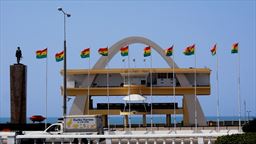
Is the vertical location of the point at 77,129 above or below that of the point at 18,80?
below

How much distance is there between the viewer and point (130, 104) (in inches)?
2992

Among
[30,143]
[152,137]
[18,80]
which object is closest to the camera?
[152,137]

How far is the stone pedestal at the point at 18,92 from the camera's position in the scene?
1634 inches

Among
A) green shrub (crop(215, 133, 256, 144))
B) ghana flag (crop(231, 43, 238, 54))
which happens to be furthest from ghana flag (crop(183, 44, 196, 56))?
green shrub (crop(215, 133, 256, 144))

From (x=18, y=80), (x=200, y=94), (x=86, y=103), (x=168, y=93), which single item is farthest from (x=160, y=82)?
(x=18, y=80)

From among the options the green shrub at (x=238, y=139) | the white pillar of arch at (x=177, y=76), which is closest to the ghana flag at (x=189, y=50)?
the white pillar of arch at (x=177, y=76)

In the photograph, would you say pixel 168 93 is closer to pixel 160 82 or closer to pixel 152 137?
pixel 160 82

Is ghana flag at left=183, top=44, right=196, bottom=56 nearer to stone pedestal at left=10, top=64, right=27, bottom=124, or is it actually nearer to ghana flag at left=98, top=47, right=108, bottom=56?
ghana flag at left=98, top=47, right=108, bottom=56

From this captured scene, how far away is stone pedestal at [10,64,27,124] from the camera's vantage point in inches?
1634

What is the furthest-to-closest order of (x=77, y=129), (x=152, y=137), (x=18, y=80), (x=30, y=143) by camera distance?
(x=18, y=80)
(x=77, y=129)
(x=30, y=143)
(x=152, y=137)

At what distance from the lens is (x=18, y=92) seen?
41.7 meters

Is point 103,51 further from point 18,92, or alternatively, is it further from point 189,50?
point 18,92

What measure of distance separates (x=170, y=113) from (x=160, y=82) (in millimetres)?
5383

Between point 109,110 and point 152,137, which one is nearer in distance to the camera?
point 152,137
